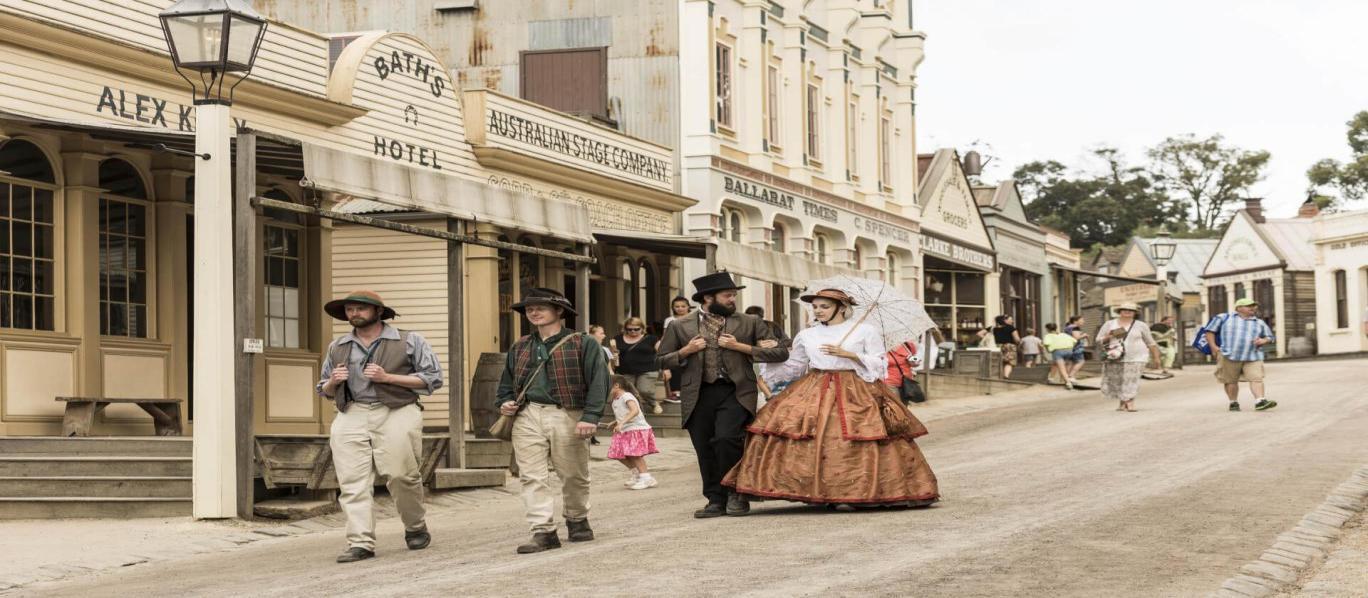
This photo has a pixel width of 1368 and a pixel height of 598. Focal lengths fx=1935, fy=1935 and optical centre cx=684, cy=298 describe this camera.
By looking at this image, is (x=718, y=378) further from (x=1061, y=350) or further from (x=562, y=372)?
(x=1061, y=350)

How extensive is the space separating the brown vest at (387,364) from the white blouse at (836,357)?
114 inches

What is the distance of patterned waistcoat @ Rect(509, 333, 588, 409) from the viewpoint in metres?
11.3

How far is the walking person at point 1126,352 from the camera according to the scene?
26297 mm

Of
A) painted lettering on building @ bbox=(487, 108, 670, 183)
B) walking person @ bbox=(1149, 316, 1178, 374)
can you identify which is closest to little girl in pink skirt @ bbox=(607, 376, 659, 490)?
painted lettering on building @ bbox=(487, 108, 670, 183)

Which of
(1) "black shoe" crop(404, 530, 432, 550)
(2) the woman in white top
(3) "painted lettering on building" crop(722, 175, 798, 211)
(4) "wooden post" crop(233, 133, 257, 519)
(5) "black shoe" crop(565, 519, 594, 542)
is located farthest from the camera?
(3) "painted lettering on building" crop(722, 175, 798, 211)

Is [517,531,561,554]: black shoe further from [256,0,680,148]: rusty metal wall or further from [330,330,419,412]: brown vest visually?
[256,0,680,148]: rusty metal wall

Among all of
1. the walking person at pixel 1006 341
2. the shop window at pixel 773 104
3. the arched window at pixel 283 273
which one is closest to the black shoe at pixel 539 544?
the arched window at pixel 283 273

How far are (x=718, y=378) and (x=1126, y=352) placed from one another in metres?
14.5

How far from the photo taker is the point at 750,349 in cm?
1303

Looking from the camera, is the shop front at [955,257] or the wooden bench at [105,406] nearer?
the wooden bench at [105,406]

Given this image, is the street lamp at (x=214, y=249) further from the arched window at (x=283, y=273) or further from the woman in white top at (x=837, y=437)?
the arched window at (x=283, y=273)

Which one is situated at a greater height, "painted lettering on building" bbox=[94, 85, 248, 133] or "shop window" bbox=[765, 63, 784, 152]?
"shop window" bbox=[765, 63, 784, 152]

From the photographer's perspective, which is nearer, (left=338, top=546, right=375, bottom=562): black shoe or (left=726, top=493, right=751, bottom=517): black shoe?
(left=338, top=546, right=375, bottom=562): black shoe

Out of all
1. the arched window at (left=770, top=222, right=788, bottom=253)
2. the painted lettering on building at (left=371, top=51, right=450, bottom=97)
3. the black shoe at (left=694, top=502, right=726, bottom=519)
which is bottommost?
the black shoe at (left=694, top=502, right=726, bottom=519)
